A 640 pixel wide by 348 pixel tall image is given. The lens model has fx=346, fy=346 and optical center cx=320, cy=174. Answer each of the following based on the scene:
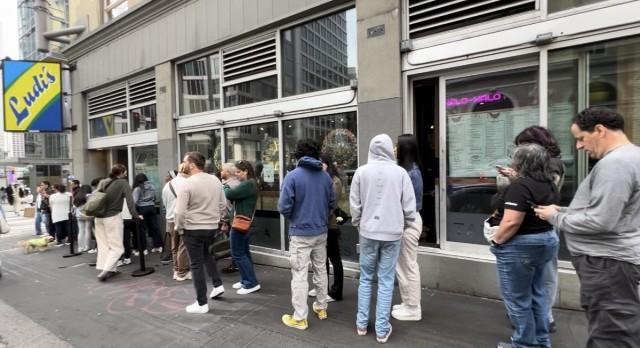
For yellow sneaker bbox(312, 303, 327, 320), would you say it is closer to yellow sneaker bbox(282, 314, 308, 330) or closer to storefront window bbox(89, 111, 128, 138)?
yellow sneaker bbox(282, 314, 308, 330)

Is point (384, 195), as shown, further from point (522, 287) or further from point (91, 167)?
point (91, 167)

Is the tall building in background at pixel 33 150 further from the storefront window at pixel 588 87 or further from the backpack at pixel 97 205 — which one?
the storefront window at pixel 588 87

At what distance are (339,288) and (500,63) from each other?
3182 millimetres

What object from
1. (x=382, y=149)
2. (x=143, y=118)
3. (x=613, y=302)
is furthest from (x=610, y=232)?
(x=143, y=118)

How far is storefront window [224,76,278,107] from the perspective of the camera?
5820mm

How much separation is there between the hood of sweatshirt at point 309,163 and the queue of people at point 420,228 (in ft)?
0.04

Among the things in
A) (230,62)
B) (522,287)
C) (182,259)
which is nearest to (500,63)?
(522,287)

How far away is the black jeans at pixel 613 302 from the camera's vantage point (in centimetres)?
192

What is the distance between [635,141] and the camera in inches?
130

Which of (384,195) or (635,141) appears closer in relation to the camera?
(384,195)

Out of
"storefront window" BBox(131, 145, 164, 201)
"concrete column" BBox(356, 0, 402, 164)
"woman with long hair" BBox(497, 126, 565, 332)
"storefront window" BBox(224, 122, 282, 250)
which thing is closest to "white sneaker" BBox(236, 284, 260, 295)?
"storefront window" BBox(224, 122, 282, 250)

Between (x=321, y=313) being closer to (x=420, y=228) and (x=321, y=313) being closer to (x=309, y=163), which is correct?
(x=420, y=228)

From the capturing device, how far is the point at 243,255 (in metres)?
4.42

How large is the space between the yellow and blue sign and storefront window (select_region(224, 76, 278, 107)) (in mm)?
5829
